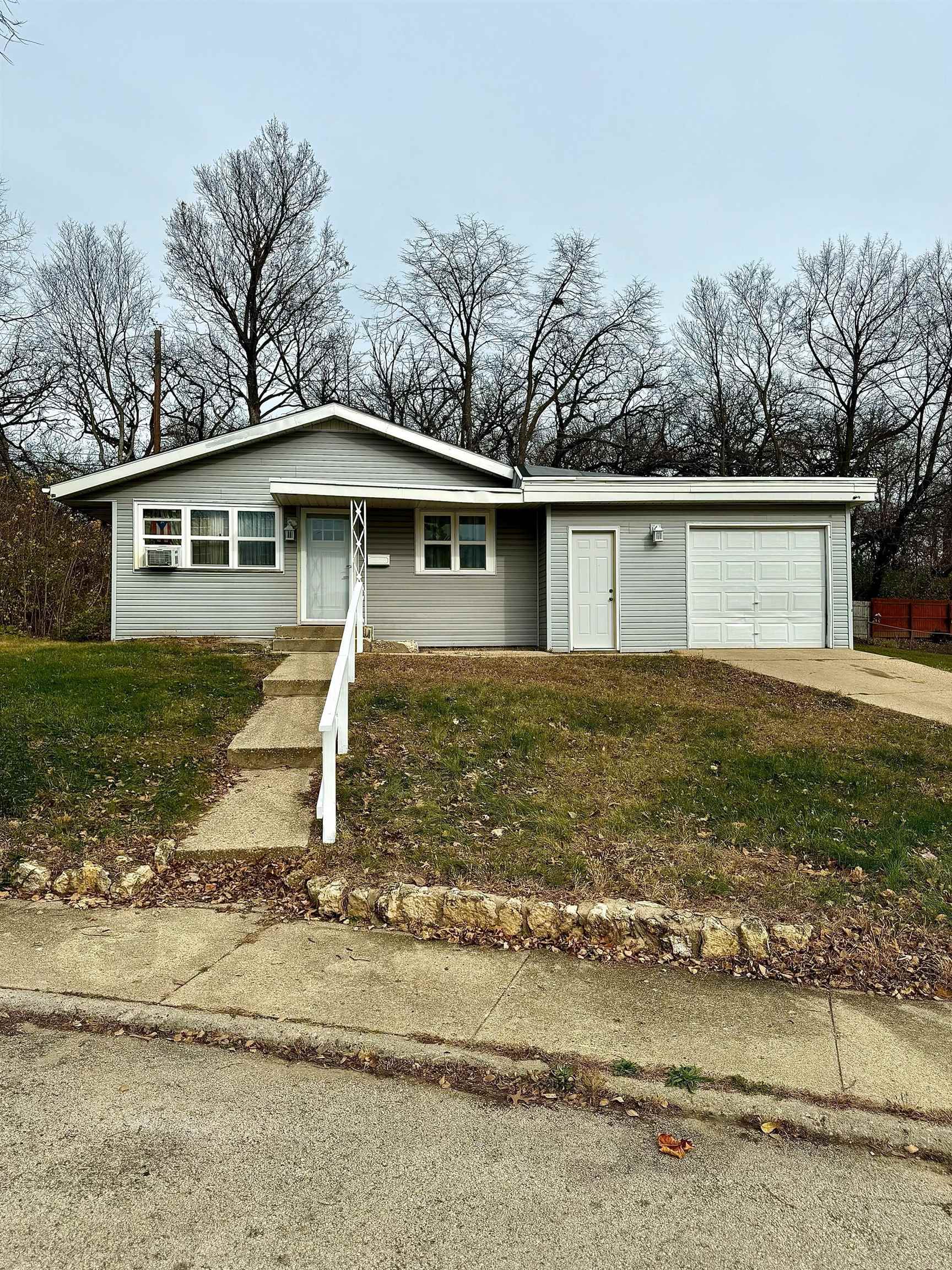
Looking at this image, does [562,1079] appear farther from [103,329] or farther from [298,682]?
[103,329]

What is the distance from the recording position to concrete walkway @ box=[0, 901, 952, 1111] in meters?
3.05

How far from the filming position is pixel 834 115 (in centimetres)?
1172

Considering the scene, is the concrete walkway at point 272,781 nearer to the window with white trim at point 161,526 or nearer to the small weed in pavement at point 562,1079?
the small weed in pavement at point 562,1079

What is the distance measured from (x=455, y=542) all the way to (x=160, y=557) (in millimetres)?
4933

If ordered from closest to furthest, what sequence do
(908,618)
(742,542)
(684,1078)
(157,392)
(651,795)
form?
(684,1078), (651,795), (742,542), (157,392), (908,618)

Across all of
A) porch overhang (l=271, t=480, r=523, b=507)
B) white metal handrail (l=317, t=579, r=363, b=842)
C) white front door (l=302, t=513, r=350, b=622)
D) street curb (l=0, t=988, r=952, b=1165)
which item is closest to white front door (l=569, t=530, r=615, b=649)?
porch overhang (l=271, t=480, r=523, b=507)

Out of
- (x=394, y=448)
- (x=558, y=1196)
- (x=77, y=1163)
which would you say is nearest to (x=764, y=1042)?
(x=558, y=1196)

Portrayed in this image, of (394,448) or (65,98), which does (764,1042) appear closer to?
(65,98)

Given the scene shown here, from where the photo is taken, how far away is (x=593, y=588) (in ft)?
45.2

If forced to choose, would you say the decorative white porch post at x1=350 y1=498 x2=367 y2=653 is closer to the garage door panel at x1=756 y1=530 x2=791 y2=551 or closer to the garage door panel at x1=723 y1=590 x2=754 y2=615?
the garage door panel at x1=723 y1=590 x2=754 y2=615

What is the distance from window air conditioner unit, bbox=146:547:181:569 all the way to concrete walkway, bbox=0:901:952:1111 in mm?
9669

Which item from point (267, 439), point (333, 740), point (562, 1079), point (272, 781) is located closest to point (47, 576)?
point (267, 439)

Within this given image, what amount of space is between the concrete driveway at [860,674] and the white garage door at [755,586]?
26 centimetres

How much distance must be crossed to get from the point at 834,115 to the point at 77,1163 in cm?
1455
